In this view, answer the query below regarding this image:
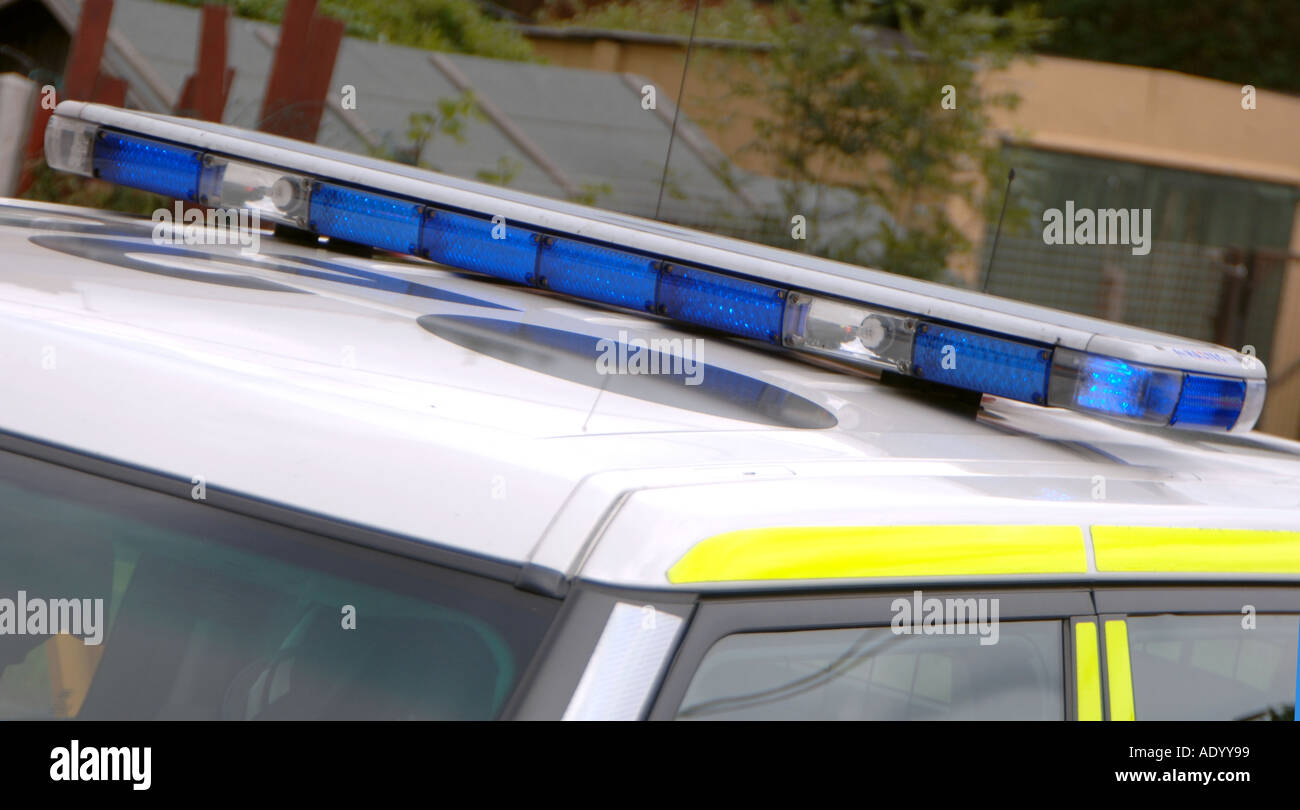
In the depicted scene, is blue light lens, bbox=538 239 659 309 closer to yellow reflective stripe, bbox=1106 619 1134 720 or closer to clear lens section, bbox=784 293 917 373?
clear lens section, bbox=784 293 917 373

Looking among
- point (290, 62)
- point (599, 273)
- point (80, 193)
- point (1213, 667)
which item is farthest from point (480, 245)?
point (290, 62)

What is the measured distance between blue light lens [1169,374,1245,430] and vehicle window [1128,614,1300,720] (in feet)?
0.85

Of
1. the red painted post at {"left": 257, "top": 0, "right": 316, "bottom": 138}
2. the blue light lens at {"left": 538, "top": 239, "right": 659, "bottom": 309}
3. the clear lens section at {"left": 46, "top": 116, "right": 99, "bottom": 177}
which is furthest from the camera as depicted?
the red painted post at {"left": 257, "top": 0, "right": 316, "bottom": 138}

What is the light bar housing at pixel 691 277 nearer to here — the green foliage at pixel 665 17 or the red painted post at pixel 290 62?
the green foliage at pixel 665 17

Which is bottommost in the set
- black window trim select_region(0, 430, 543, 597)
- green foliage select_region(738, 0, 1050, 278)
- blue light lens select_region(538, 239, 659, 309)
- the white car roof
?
black window trim select_region(0, 430, 543, 597)

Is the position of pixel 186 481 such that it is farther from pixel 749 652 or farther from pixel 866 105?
pixel 866 105

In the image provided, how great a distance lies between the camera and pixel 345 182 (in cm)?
226

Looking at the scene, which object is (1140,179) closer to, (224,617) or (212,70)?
(212,70)

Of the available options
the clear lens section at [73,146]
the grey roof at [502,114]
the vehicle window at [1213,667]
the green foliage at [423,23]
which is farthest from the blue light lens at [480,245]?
the green foliage at [423,23]

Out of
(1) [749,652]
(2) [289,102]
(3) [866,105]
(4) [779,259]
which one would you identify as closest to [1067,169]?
(3) [866,105]

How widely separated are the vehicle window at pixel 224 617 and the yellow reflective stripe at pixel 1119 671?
656mm

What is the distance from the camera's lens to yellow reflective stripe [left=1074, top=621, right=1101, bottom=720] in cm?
141

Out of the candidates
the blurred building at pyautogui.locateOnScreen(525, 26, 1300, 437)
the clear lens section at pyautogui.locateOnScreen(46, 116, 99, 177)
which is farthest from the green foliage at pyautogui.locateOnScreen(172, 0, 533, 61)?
the clear lens section at pyautogui.locateOnScreen(46, 116, 99, 177)

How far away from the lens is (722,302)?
2059 mm
